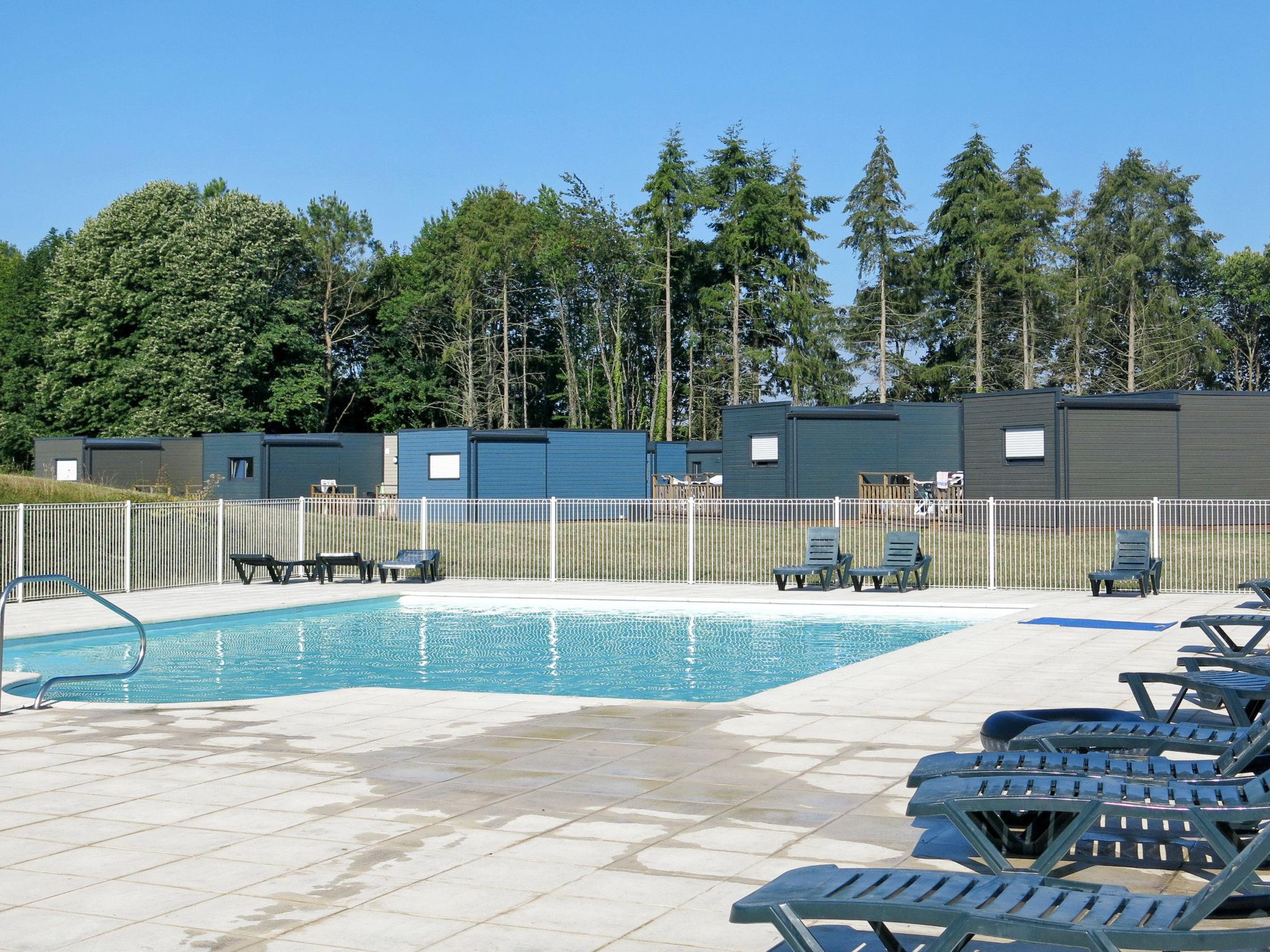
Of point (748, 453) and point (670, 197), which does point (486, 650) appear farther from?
point (670, 197)

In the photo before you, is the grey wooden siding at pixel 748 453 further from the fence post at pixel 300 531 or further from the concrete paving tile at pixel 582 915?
the concrete paving tile at pixel 582 915

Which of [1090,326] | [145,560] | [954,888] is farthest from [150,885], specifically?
[1090,326]

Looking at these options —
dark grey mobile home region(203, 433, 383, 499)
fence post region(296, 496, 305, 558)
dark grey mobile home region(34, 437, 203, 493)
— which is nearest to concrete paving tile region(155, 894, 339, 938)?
fence post region(296, 496, 305, 558)

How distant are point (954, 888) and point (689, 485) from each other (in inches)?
1314

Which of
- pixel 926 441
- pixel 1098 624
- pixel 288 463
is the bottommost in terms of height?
pixel 1098 624

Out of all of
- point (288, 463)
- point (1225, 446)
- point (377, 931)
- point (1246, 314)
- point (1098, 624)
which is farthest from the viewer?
point (1246, 314)

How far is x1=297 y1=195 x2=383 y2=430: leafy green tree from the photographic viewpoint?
61.6 metres

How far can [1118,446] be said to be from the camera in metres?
29.0

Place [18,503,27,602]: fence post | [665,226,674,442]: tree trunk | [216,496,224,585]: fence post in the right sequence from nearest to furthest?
1. [18,503,27,602]: fence post
2. [216,496,224,585]: fence post
3. [665,226,674,442]: tree trunk

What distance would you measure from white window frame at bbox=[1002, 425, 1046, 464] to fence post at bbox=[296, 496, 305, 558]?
53.4ft

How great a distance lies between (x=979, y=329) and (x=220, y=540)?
1519 inches

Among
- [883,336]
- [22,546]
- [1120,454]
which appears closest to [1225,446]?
[1120,454]

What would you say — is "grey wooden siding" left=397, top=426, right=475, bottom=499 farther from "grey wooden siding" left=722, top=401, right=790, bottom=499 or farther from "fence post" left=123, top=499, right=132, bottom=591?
"fence post" left=123, top=499, right=132, bottom=591

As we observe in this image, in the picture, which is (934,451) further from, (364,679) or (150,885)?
(150,885)
